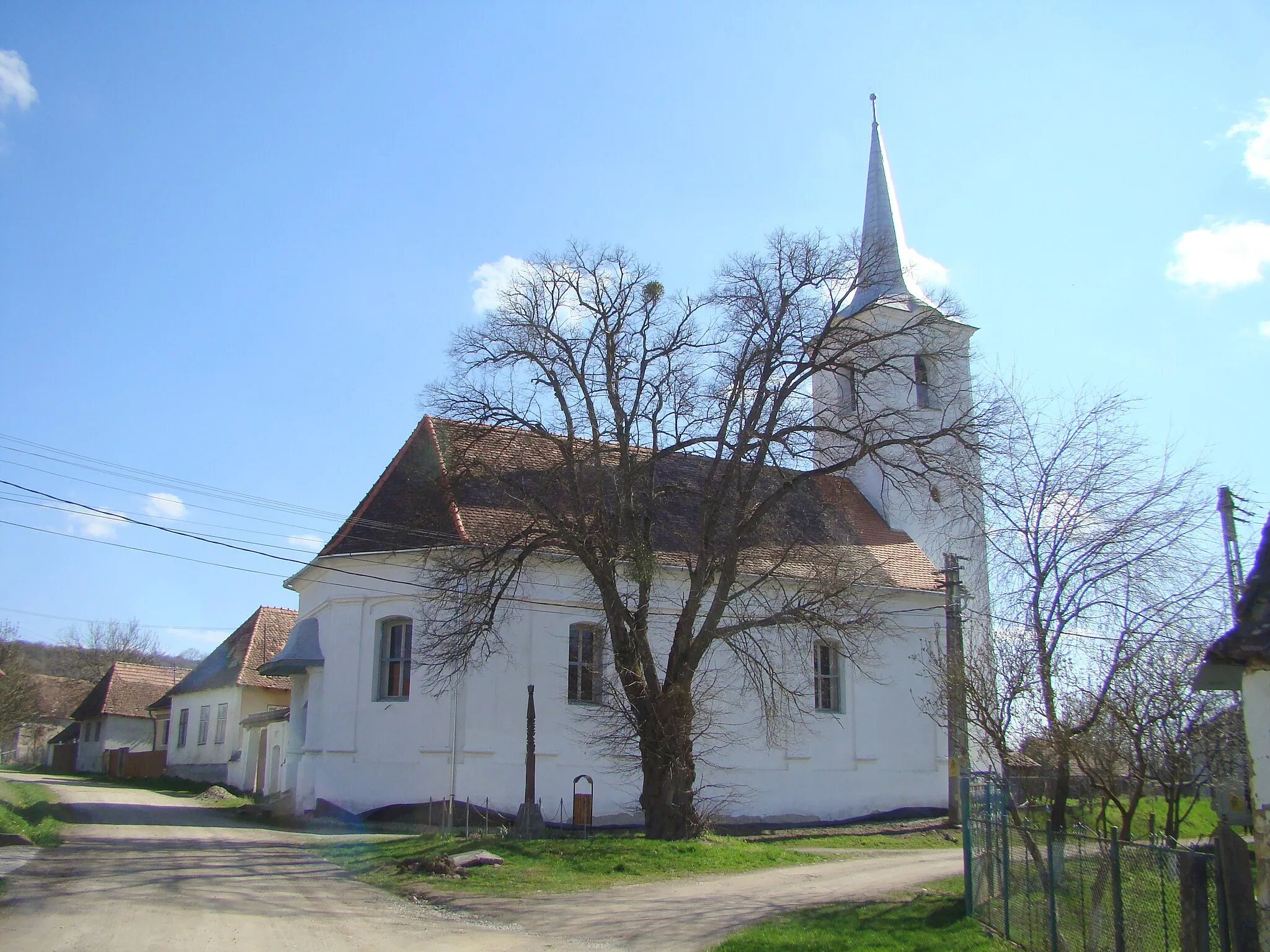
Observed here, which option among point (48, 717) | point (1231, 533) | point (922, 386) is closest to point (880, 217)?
point (922, 386)

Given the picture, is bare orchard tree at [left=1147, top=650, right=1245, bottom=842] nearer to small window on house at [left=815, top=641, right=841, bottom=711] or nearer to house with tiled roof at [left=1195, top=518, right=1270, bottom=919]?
house with tiled roof at [left=1195, top=518, right=1270, bottom=919]

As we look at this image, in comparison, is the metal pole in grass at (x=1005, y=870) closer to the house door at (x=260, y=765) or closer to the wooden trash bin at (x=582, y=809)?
the wooden trash bin at (x=582, y=809)

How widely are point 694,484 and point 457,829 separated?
36.6 feet

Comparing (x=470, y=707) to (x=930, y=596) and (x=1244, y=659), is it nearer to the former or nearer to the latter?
(x=930, y=596)

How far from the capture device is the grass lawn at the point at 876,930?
10.4 m

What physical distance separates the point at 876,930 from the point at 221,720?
3289 cm

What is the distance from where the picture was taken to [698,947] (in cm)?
1082

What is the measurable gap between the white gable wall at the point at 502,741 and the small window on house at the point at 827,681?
34 cm

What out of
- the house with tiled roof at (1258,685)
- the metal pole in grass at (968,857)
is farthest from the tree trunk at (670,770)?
the house with tiled roof at (1258,685)

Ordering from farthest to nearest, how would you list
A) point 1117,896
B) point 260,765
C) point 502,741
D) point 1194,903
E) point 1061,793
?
point 260,765, point 502,741, point 1061,793, point 1117,896, point 1194,903

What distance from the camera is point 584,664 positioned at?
989 inches

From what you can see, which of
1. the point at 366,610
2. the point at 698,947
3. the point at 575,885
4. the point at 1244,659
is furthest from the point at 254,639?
the point at 1244,659

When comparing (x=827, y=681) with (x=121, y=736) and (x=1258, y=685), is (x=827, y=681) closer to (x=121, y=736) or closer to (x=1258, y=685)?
(x=1258, y=685)

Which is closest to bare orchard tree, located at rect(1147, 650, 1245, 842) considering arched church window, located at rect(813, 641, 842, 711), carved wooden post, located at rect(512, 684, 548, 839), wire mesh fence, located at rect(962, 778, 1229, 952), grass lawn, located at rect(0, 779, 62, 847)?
wire mesh fence, located at rect(962, 778, 1229, 952)
